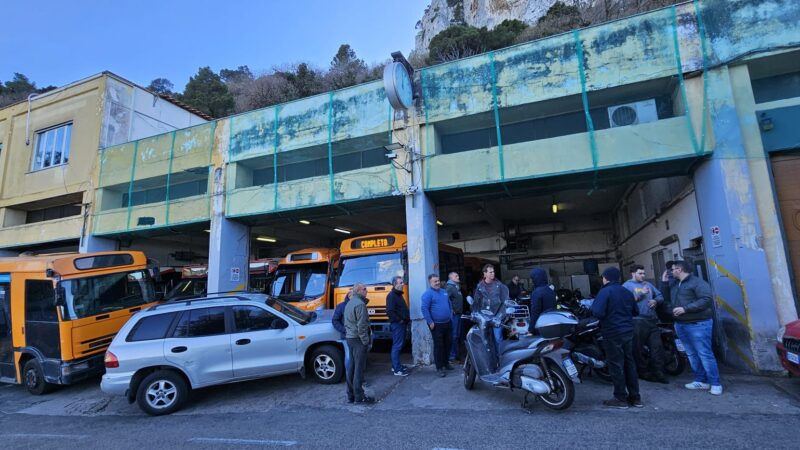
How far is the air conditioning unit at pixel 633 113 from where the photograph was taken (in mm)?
8523

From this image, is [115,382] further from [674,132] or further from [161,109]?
[161,109]

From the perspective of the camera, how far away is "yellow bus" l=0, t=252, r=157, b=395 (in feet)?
25.1

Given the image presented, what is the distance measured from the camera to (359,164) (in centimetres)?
1136

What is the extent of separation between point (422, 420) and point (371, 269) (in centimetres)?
478

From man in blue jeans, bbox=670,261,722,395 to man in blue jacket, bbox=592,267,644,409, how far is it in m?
1.11

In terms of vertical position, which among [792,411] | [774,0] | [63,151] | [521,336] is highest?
[63,151]

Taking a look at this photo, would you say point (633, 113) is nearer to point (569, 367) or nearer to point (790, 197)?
point (790, 197)

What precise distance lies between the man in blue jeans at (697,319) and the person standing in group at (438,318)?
3.54 meters

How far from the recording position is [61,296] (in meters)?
7.70

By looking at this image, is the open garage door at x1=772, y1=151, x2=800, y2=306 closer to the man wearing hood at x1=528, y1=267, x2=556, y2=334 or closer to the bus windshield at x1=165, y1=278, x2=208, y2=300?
the man wearing hood at x1=528, y1=267, x2=556, y2=334

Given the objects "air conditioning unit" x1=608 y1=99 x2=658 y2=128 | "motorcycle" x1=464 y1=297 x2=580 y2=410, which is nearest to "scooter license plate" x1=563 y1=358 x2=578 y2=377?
"motorcycle" x1=464 y1=297 x2=580 y2=410

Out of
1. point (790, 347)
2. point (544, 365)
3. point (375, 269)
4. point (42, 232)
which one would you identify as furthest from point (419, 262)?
point (42, 232)

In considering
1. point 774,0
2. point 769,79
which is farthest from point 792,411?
point 774,0

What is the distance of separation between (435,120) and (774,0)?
6.79 m
